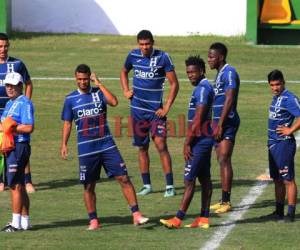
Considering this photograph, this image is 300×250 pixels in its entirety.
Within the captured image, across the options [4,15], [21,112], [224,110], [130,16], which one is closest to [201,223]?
[224,110]

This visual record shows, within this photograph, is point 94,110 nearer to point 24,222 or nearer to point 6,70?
point 24,222

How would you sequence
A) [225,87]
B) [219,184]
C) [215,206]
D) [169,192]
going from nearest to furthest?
[225,87], [215,206], [169,192], [219,184]

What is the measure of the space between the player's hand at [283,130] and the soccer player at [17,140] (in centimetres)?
294

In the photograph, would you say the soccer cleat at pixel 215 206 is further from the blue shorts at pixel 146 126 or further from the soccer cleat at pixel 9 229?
the soccer cleat at pixel 9 229

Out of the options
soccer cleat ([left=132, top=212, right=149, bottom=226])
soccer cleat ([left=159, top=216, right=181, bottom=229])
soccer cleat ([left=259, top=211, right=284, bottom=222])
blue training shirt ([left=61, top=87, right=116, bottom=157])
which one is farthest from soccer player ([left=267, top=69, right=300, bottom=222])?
blue training shirt ([left=61, top=87, right=116, bottom=157])

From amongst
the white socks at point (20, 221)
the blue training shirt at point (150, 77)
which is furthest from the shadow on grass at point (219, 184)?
the white socks at point (20, 221)

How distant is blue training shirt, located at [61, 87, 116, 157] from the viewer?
13.0 m

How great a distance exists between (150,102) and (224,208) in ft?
6.60

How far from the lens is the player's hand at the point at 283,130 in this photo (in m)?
13.4

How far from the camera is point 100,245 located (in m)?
12.3

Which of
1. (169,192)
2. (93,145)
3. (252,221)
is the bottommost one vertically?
(252,221)

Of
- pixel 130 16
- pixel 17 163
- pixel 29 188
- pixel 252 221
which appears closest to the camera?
pixel 17 163

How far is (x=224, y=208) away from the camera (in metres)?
14.3

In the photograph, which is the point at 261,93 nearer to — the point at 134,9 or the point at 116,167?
the point at 134,9
